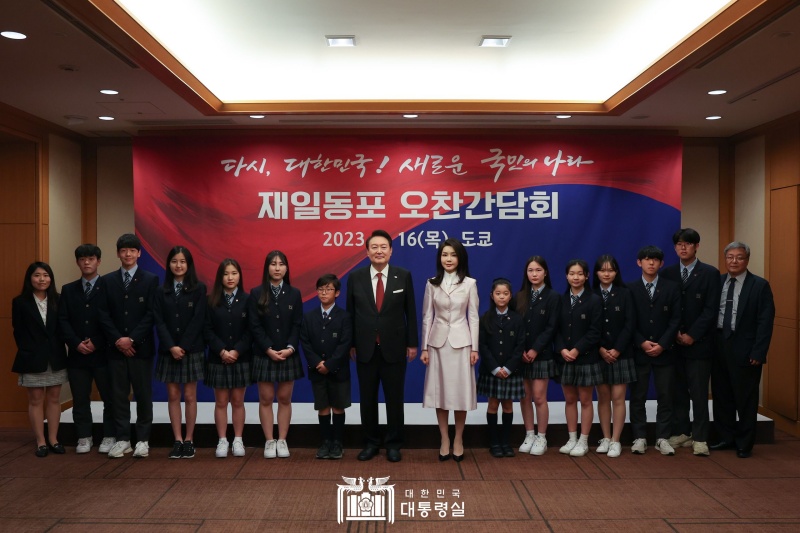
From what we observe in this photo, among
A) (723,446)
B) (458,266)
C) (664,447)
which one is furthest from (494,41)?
(723,446)

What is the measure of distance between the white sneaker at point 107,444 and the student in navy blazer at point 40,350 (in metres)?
0.32

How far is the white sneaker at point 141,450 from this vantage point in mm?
5207

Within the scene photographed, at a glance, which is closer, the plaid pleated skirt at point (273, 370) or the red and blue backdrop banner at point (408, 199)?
the plaid pleated skirt at point (273, 370)

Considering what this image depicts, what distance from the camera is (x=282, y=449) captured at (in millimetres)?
5242

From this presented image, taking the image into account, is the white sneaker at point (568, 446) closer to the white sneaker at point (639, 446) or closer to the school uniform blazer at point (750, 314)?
the white sneaker at point (639, 446)

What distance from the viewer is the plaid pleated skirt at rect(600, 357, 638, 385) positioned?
17.2ft

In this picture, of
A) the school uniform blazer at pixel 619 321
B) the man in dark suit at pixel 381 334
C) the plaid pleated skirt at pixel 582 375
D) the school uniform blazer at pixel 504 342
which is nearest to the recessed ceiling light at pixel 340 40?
the man in dark suit at pixel 381 334

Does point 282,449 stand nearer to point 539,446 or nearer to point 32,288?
point 539,446

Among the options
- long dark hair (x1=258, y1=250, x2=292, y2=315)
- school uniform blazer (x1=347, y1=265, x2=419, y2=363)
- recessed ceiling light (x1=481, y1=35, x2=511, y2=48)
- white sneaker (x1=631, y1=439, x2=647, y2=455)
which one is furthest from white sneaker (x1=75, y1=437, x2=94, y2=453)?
recessed ceiling light (x1=481, y1=35, x2=511, y2=48)

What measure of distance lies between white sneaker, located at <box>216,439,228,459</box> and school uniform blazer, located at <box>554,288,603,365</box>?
258 cm

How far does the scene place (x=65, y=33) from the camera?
3.91 m

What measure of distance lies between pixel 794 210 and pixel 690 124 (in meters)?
1.18

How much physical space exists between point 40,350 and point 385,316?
2.58 meters

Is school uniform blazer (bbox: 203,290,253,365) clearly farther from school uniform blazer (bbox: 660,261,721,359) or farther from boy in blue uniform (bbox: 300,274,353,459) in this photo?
school uniform blazer (bbox: 660,261,721,359)
